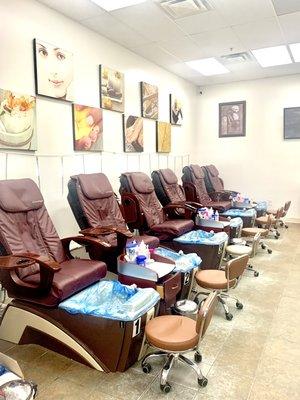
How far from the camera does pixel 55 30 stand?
356 cm

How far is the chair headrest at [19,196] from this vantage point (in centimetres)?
263

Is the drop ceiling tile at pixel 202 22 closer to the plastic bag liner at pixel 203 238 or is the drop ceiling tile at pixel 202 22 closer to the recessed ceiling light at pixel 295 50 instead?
the recessed ceiling light at pixel 295 50

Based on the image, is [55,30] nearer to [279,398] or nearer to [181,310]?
[181,310]

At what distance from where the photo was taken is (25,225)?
2.75 meters

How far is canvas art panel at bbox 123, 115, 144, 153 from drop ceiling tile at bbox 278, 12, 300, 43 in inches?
88.4

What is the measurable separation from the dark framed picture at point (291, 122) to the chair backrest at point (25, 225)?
5.41 m

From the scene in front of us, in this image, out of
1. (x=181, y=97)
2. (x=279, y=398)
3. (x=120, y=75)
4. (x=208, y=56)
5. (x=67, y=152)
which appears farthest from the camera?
(x=181, y=97)

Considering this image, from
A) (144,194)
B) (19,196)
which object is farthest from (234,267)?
(144,194)

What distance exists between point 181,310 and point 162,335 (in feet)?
1.89

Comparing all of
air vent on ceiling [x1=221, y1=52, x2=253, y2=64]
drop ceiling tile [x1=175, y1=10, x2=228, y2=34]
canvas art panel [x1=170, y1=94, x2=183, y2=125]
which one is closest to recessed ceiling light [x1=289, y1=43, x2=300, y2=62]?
air vent on ceiling [x1=221, y1=52, x2=253, y2=64]

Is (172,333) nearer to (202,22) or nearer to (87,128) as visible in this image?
(87,128)

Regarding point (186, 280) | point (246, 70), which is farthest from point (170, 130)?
point (186, 280)

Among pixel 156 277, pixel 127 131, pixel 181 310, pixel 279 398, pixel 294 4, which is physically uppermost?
pixel 294 4

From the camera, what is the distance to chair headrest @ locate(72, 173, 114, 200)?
11.2ft
